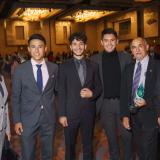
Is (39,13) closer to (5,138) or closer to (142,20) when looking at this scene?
(142,20)

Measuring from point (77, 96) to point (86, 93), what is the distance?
11 centimetres

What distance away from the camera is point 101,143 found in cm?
430

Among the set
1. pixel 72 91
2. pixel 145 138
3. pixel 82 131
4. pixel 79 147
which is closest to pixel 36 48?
pixel 72 91

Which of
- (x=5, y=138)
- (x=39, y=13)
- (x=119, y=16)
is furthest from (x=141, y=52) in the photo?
(x=119, y=16)

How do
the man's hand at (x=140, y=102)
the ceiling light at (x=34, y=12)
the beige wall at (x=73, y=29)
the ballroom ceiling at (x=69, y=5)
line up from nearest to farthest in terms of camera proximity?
the man's hand at (x=140, y=102)
the ballroom ceiling at (x=69, y=5)
the ceiling light at (x=34, y=12)
the beige wall at (x=73, y=29)

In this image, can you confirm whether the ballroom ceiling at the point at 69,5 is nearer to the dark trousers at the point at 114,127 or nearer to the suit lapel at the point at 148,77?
the dark trousers at the point at 114,127

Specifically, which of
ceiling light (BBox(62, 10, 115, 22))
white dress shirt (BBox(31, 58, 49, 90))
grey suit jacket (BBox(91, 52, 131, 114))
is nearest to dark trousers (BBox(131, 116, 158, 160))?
grey suit jacket (BBox(91, 52, 131, 114))

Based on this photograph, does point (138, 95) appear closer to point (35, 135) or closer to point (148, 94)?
point (148, 94)

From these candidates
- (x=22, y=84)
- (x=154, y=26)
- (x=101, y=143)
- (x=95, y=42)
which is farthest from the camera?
(x=95, y=42)

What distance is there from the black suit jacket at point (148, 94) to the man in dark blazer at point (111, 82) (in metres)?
0.21

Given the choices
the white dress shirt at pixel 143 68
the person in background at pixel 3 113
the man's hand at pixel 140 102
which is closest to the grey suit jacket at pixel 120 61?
the white dress shirt at pixel 143 68

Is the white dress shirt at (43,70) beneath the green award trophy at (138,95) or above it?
above

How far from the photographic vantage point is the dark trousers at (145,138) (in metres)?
2.88

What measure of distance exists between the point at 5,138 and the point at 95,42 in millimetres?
17409
